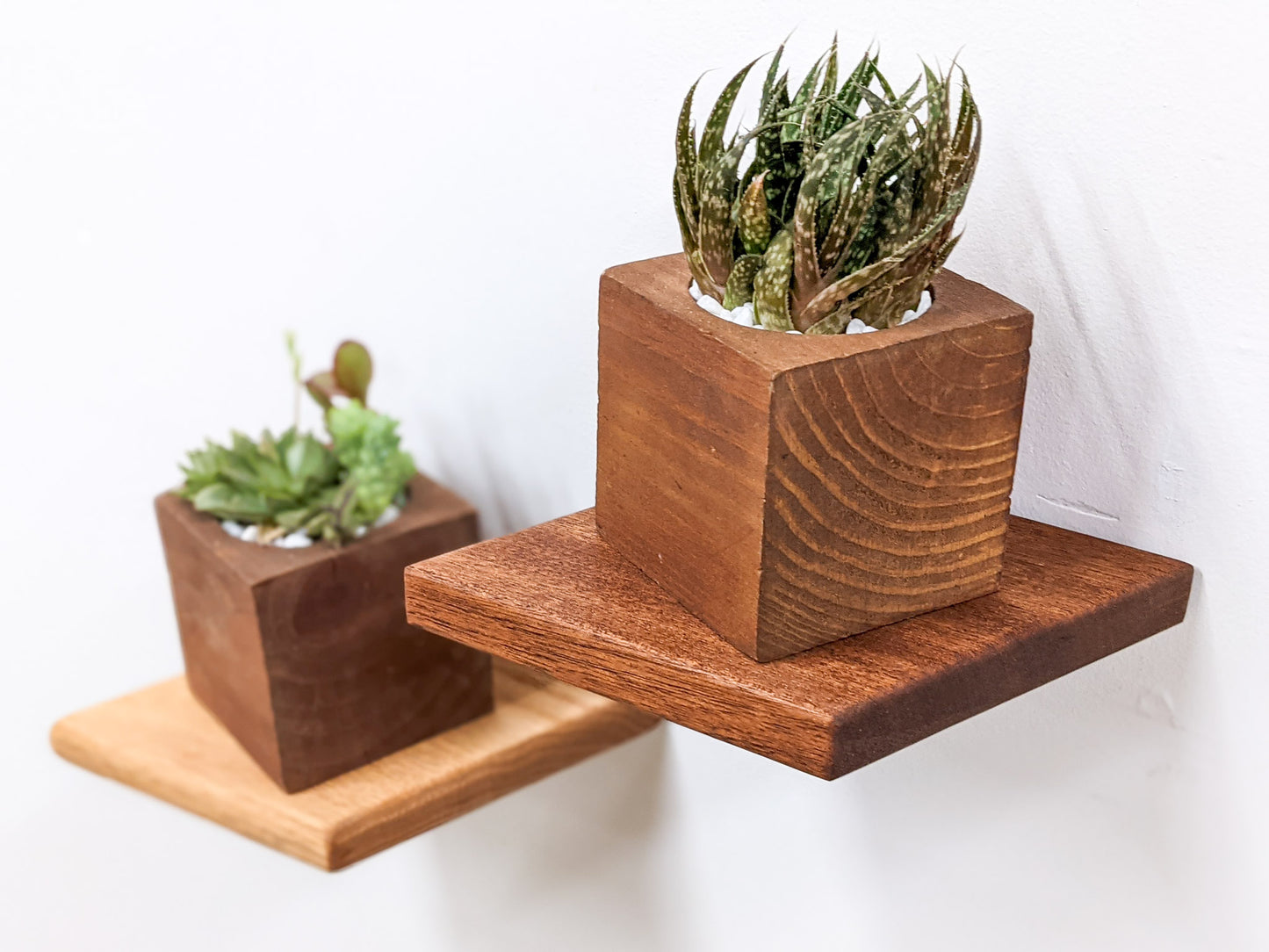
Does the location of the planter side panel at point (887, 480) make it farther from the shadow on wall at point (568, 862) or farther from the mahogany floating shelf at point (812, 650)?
the shadow on wall at point (568, 862)

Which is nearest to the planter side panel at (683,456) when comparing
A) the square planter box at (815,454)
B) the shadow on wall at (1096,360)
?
the square planter box at (815,454)

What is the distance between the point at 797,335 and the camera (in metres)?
0.37

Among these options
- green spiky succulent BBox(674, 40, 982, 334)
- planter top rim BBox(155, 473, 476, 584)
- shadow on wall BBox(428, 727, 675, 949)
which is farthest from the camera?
shadow on wall BBox(428, 727, 675, 949)

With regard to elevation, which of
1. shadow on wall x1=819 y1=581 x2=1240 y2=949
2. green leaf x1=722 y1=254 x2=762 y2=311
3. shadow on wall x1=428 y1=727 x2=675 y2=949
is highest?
green leaf x1=722 y1=254 x2=762 y2=311

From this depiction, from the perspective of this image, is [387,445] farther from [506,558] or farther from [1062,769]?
[1062,769]

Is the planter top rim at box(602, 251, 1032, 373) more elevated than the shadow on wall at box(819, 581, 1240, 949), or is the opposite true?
the planter top rim at box(602, 251, 1032, 373)

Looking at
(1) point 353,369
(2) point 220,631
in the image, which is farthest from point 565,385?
(2) point 220,631

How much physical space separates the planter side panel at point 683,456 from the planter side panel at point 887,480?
10 mm

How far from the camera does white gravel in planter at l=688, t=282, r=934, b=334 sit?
0.37 metres

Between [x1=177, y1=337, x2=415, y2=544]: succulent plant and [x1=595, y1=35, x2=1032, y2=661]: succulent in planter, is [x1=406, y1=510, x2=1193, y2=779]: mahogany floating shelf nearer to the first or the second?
[x1=595, y1=35, x2=1032, y2=661]: succulent in planter

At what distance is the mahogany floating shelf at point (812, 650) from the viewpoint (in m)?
0.36

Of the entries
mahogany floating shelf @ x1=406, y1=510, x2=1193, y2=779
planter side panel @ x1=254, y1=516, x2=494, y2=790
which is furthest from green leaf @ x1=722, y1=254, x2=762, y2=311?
planter side panel @ x1=254, y1=516, x2=494, y2=790

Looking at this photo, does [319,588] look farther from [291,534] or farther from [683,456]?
[683,456]

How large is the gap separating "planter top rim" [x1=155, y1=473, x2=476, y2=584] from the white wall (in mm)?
69
